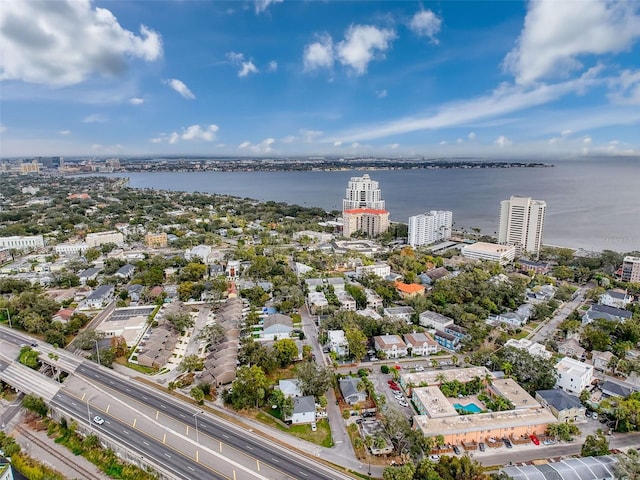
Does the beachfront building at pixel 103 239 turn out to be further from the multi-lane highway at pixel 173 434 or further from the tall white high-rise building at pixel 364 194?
the tall white high-rise building at pixel 364 194

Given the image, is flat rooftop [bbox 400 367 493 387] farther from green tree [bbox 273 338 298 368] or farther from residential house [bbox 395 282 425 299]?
residential house [bbox 395 282 425 299]

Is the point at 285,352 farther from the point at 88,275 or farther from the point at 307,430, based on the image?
the point at 88,275

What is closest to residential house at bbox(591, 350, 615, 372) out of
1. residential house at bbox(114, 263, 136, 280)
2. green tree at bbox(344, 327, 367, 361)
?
green tree at bbox(344, 327, 367, 361)

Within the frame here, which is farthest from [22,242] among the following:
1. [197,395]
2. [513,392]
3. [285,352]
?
[513,392]

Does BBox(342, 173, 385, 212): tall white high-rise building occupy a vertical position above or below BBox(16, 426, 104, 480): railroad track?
above

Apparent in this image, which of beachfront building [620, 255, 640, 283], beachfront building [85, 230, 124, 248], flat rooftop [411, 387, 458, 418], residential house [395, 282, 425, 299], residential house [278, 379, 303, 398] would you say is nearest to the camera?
flat rooftop [411, 387, 458, 418]

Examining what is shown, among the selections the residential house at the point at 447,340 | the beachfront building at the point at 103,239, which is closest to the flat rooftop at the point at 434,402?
the residential house at the point at 447,340
